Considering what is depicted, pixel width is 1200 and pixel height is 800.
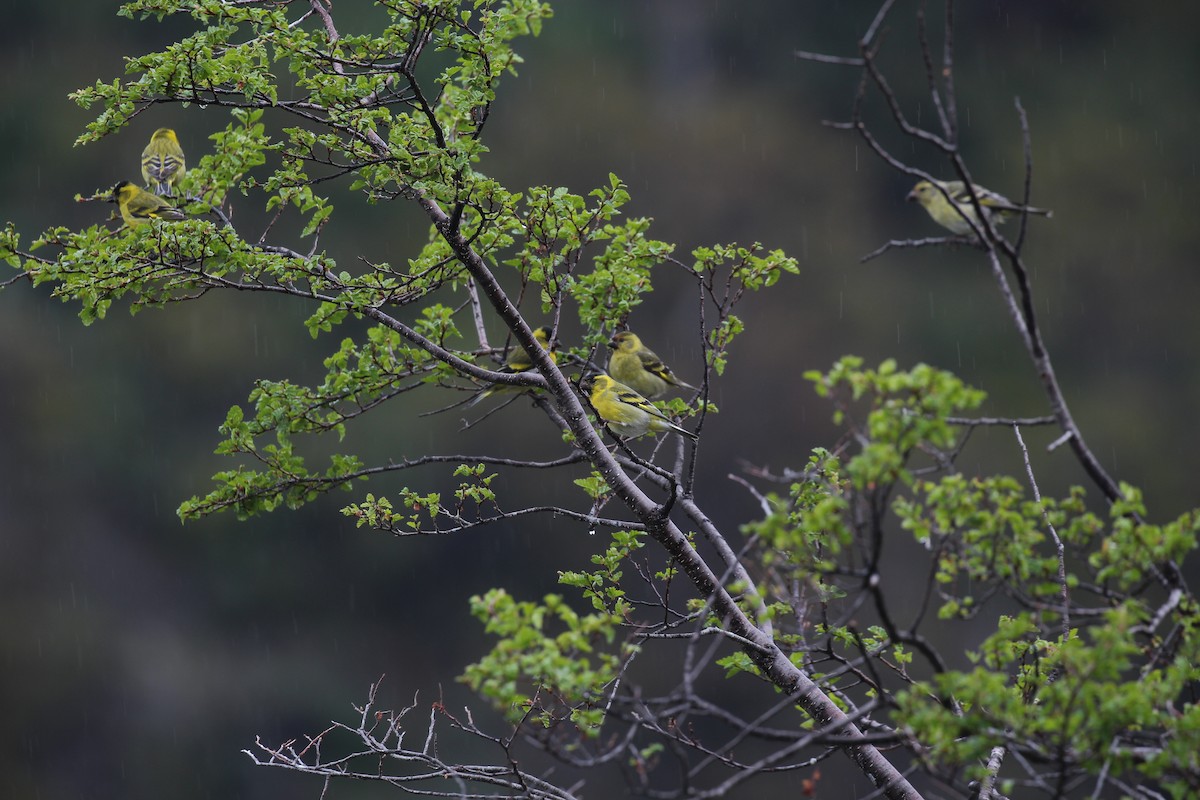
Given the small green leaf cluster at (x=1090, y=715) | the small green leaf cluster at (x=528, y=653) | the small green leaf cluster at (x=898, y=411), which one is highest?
the small green leaf cluster at (x=898, y=411)

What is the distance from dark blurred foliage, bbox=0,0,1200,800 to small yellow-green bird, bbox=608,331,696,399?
13117mm

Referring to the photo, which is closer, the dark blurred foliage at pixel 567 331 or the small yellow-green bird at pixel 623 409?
the small yellow-green bird at pixel 623 409

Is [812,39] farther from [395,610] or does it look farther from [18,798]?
[18,798]

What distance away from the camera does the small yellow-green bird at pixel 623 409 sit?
272 inches

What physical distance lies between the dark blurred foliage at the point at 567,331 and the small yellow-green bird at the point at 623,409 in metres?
14.0

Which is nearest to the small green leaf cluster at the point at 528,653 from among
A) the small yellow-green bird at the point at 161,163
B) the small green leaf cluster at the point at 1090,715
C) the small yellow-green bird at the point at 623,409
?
the small green leaf cluster at the point at 1090,715

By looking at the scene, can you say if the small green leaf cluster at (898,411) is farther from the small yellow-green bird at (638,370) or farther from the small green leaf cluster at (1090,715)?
the small yellow-green bird at (638,370)

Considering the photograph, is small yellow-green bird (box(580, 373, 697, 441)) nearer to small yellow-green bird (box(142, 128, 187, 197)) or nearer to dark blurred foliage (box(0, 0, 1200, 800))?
small yellow-green bird (box(142, 128, 187, 197))

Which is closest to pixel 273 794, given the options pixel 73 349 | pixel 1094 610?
pixel 73 349

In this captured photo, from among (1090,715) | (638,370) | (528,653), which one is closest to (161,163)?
(638,370)

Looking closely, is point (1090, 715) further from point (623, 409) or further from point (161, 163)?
point (161, 163)

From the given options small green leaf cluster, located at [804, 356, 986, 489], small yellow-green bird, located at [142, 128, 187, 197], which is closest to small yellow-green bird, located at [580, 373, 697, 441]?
small yellow-green bird, located at [142, 128, 187, 197]

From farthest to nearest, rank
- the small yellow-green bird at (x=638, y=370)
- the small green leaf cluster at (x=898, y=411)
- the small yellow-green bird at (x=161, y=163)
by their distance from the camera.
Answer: the small yellow-green bird at (x=638, y=370)
the small yellow-green bird at (x=161, y=163)
the small green leaf cluster at (x=898, y=411)

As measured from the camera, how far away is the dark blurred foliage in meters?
22.5
